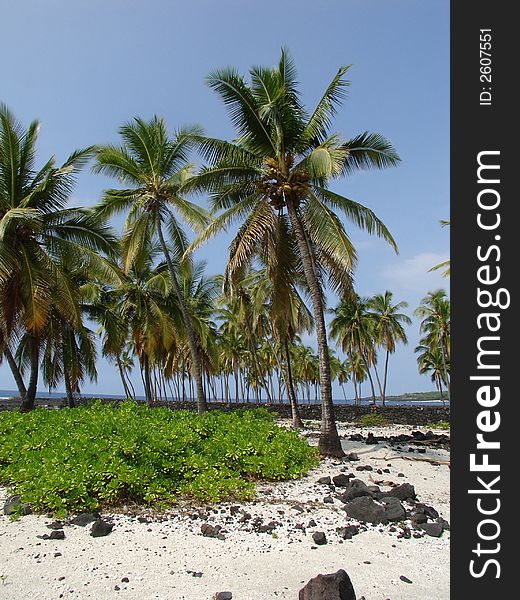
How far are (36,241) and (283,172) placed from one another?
9.33 metres

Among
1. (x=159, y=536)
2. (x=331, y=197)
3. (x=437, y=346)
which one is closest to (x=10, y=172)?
(x=331, y=197)

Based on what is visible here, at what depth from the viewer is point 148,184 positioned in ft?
52.2

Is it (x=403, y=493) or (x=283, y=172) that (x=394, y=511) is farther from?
(x=283, y=172)

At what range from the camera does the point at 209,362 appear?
34938mm

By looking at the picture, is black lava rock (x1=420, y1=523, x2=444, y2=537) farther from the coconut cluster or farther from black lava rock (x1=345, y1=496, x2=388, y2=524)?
the coconut cluster

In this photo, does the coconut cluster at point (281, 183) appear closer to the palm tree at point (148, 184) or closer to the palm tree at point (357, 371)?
the palm tree at point (148, 184)

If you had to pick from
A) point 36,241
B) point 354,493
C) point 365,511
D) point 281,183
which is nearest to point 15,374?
point 36,241

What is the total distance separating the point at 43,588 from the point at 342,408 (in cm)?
2193

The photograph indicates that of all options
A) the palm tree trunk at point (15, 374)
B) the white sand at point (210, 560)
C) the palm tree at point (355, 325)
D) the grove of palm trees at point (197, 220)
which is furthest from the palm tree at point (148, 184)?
the palm tree at point (355, 325)

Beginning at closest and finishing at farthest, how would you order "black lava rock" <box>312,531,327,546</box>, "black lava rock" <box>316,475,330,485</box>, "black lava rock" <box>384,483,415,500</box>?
"black lava rock" <box>312,531,327,546</box> < "black lava rock" <box>384,483,415,500</box> < "black lava rock" <box>316,475,330,485</box>

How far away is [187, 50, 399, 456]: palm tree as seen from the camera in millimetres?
11977

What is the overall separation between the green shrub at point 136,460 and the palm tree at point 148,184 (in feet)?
23.7

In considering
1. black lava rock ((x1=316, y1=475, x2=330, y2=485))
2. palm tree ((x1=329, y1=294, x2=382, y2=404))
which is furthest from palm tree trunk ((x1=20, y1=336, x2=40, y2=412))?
palm tree ((x1=329, y1=294, x2=382, y2=404))

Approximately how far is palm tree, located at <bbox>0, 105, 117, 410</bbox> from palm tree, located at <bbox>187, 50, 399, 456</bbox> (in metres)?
5.42
